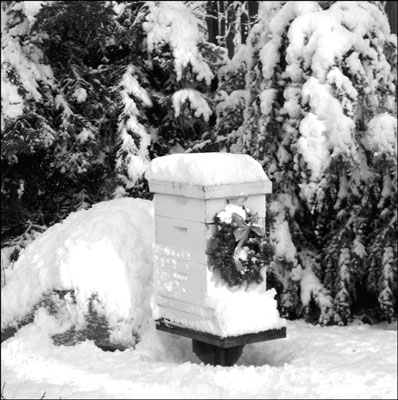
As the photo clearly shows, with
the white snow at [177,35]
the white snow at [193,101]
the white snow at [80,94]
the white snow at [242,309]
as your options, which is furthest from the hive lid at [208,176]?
the white snow at [177,35]

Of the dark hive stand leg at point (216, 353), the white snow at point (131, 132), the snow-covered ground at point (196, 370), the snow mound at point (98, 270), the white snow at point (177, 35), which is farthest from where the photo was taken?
the white snow at point (177, 35)

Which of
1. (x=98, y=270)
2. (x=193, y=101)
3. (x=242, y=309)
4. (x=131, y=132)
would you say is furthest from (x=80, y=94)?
(x=242, y=309)

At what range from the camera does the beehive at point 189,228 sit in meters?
4.79

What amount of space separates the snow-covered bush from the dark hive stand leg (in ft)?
4.55

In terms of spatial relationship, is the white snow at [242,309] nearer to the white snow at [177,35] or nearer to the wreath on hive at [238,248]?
the wreath on hive at [238,248]

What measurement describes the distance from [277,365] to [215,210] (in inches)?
45.7

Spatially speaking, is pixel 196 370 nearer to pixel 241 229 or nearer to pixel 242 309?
pixel 242 309

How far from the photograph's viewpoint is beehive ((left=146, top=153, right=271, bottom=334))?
479cm

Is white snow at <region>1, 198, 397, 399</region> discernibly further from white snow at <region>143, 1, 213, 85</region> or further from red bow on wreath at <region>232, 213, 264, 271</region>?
white snow at <region>143, 1, 213, 85</region>

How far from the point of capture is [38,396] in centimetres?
421

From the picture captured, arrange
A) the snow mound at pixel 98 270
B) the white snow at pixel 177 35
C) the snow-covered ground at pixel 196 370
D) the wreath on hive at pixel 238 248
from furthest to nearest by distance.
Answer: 1. the white snow at pixel 177 35
2. the snow mound at pixel 98 270
3. the wreath on hive at pixel 238 248
4. the snow-covered ground at pixel 196 370

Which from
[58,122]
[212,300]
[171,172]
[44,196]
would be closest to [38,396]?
[212,300]

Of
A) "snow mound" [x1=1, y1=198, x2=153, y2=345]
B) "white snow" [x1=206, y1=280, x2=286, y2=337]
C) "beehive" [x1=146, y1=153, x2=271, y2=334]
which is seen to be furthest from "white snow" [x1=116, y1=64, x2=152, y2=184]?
"white snow" [x1=206, y1=280, x2=286, y2=337]

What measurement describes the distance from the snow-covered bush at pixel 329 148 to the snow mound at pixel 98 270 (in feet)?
4.22
